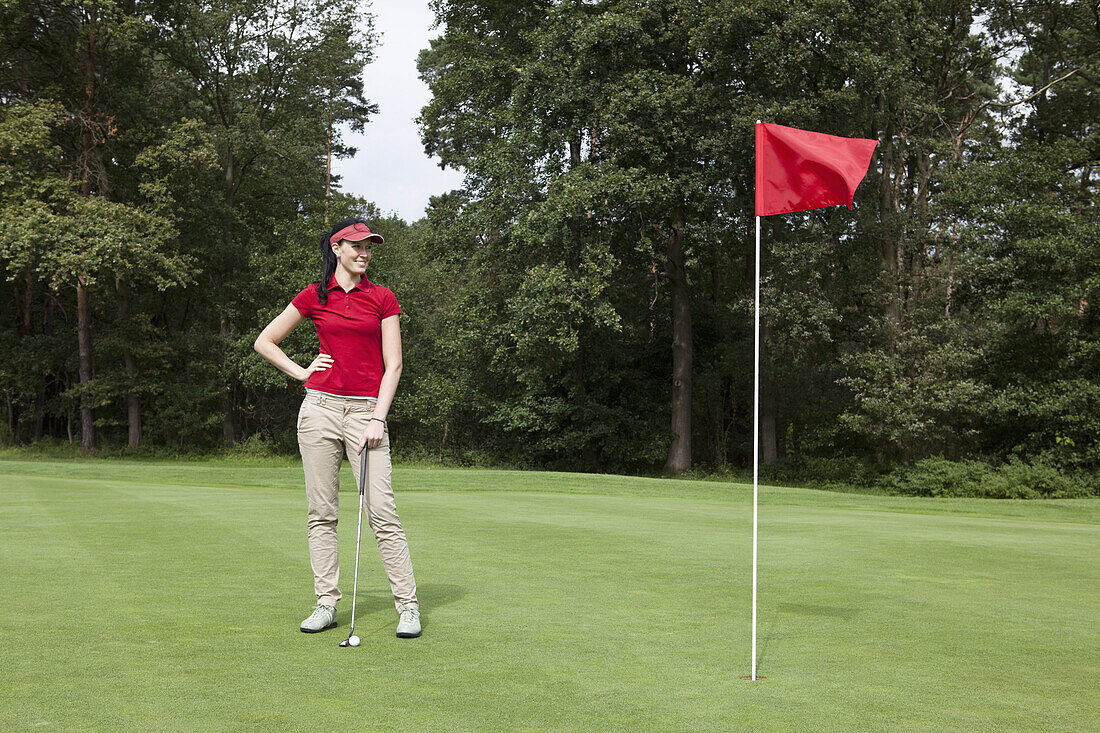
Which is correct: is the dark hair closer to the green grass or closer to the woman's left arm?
the woman's left arm

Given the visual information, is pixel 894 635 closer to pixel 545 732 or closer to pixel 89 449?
pixel 545 732

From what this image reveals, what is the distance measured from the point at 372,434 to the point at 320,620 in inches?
44.3

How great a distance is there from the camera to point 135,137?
1347 inches

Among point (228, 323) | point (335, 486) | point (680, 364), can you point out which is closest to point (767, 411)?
point (680, 364)

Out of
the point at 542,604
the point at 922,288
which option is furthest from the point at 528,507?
the point at 922,288

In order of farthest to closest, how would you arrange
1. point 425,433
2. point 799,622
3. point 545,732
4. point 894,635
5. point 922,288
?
point 425,433 < point 922,288 < point 799,622 < point 894,635 < point 545,732

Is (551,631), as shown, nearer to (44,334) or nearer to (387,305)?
(387,305)

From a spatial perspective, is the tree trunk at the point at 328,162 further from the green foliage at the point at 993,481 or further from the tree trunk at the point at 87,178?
the green foliage at the point at 993,481

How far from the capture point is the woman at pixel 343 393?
5441 millimetres

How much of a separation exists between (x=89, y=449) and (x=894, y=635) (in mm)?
35820

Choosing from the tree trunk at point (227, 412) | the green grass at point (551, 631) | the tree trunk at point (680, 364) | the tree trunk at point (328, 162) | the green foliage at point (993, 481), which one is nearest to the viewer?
the green grass at point (551, 631)

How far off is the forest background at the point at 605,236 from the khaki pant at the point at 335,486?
2183 cm

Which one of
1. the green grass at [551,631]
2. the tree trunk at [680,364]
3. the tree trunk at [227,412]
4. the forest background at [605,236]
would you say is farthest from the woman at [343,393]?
the tree trunk at [227,412]

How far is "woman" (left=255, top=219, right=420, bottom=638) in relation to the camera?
544 cm
